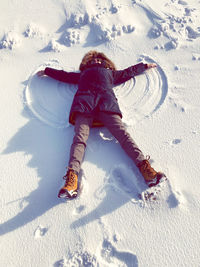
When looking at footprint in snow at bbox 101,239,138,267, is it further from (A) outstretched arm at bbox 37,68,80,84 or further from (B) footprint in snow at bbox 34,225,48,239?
(A) outstretched arm at bbox 37,68,80,84

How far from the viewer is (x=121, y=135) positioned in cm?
230

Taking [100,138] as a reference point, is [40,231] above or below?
below

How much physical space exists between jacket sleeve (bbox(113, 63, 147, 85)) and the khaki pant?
0.60m

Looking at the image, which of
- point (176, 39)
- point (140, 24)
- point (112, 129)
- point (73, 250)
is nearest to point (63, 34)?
point (140, 24)

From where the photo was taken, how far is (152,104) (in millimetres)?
2730

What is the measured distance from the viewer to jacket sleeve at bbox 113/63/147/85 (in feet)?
9.20

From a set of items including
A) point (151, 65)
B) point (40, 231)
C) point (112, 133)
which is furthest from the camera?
point (151, 65)

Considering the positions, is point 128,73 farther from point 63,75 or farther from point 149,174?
point 149,174

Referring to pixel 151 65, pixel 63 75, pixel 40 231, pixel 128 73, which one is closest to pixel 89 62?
pixel 63 75

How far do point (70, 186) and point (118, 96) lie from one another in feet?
4.28

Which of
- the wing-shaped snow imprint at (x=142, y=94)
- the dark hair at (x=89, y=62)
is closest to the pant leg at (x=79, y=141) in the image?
the wing-shaped snow imprint at (x=142, y=94)

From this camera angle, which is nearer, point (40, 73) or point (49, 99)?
point (49, 99)

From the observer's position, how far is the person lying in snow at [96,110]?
82.0 inches

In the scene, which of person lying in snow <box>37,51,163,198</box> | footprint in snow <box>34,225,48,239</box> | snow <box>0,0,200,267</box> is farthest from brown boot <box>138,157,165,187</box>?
footprint in snow <box>34,225,48,239</box>
